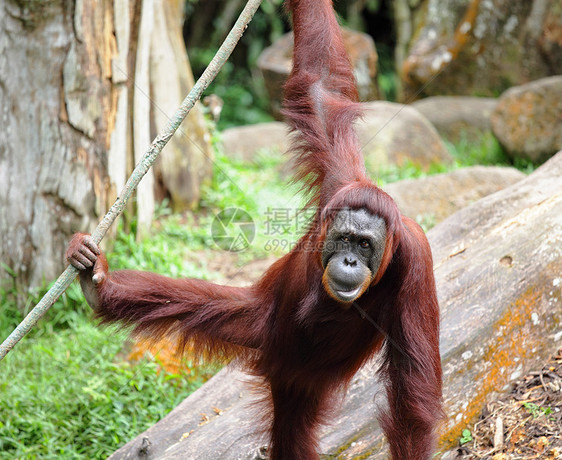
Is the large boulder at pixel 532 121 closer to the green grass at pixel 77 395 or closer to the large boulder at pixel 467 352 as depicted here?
the large boulder at pixel 467 352

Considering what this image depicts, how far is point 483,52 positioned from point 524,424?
7518 mm

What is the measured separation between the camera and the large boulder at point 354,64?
33.1 ft

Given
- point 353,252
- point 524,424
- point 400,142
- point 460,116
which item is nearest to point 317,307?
point 353,252

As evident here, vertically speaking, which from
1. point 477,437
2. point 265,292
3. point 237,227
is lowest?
point 477,437

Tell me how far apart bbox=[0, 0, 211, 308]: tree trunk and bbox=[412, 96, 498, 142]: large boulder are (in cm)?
505

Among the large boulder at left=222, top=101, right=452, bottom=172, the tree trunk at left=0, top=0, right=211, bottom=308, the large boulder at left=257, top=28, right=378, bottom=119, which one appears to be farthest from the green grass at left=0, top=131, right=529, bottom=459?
the large boulder at left=257, top=28, right=378, bottom=119

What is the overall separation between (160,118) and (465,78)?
18.3 ft

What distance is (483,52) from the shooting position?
9547 millimetres

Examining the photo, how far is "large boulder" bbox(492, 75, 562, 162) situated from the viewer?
279 inches

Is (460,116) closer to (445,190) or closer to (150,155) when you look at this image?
(445,190)

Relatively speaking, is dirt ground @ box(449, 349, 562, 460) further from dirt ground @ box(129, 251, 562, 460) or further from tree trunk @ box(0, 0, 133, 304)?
tree trunk @ box(0, 0, 133, 304)

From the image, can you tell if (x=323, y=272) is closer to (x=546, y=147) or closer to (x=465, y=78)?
(x=546, y=147)

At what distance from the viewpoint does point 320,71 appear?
3.44 metres

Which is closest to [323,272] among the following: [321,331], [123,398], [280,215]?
[321,331]
